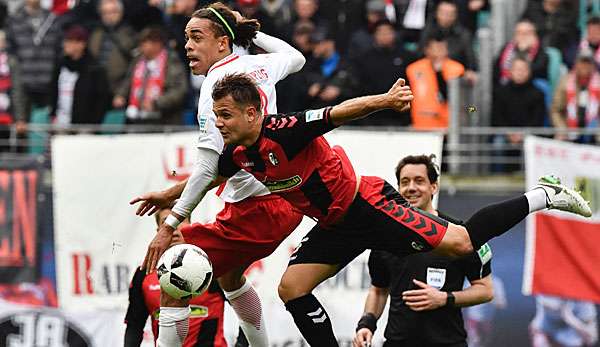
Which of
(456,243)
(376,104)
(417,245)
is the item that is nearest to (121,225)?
(417,245)

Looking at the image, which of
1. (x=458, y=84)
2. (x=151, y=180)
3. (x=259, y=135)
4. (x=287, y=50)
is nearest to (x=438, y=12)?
(x=458, y=84)

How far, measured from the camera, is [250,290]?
1027 cm

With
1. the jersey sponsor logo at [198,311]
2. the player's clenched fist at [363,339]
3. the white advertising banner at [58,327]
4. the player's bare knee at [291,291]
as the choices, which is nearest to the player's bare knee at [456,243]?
the player's clenched fist at [363,339]

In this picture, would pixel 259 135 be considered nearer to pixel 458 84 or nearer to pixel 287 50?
pixel 287 50

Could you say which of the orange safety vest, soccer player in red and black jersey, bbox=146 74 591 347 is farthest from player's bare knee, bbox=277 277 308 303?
the orange safety vest

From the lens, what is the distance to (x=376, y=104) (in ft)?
27.4

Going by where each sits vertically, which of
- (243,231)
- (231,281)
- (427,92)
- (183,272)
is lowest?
(231,281)

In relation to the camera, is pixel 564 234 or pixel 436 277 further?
pixel 564 234

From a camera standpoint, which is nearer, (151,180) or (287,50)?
(287,50)

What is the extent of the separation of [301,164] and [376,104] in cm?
88

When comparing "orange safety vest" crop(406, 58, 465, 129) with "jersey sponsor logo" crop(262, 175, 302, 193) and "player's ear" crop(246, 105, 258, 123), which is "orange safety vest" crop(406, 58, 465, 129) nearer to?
"jersey sponsor logo" crop(262, 175, 302, 193)

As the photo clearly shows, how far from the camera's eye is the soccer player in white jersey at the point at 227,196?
9.38 metres

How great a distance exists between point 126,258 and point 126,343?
4714mm

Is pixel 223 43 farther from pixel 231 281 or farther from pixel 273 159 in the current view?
pixel 231 281
